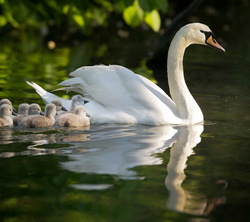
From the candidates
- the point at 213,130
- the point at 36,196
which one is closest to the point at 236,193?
the point at 36,196

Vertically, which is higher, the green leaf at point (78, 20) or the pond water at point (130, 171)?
the green leaf at point (78, 20)

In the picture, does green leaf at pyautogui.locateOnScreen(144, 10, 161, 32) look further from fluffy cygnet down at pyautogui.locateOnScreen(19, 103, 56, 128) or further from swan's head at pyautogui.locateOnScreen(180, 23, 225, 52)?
fluffy cygnet down at pyautogui.locateOnScreen(19, 103, 56, 128)

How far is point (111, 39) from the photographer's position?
81.4 feet

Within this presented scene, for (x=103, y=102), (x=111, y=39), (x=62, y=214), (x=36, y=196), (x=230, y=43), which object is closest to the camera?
(x=62, y=214)

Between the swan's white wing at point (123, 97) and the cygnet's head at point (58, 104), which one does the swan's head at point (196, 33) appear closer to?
the swan's white wing at point (123, 97)

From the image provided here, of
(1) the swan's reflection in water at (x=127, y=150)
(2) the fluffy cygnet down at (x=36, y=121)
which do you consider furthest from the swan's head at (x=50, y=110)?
(1) the swan's reflection in water at (x=127, y=150)

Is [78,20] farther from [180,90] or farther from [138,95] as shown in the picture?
[138,95]

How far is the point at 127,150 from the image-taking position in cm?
766

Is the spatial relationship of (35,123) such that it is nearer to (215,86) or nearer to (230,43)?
(215,86)

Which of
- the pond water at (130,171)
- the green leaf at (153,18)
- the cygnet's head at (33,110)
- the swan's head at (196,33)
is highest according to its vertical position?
the green leaf at (153,18)

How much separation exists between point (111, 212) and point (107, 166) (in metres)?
1.39

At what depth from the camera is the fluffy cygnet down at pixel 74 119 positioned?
8.73 meters

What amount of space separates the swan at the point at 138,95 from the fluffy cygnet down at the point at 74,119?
0.79 ft

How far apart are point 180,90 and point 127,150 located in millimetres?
2116
